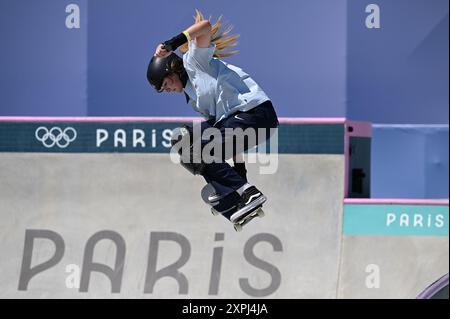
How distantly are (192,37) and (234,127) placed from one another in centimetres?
80

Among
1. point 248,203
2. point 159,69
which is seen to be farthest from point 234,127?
point 159,69

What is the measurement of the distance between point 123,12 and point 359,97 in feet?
9.63

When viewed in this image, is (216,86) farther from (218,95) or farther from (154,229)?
(154,229)

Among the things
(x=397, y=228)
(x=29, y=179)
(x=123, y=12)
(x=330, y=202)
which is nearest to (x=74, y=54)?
(x=123, y=12)

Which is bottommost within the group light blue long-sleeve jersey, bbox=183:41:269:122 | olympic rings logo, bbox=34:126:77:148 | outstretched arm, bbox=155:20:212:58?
olympic rings logo, bbox=34:126:77:148

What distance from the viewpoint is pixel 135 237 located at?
11328 mm

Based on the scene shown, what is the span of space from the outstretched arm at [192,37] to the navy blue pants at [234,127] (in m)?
0.64

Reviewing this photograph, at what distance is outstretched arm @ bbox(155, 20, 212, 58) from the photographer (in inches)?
313

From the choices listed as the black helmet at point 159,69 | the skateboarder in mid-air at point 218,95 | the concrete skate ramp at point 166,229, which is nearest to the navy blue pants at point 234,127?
the skateboarder in mid-air at point 218,95

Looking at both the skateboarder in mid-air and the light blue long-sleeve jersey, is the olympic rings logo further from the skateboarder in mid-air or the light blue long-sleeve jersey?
the light blue long-sleeve jersey

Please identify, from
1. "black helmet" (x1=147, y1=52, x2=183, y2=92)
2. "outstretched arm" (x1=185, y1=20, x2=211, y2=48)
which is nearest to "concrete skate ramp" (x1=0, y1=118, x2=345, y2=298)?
"black helmet" (x1=147, y1=52, x2=183, y2=92)

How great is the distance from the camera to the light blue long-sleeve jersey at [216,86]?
8.19 meters

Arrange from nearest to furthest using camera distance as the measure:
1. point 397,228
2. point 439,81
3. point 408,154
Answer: point 397,228 < point 408,154 < point 439,81
